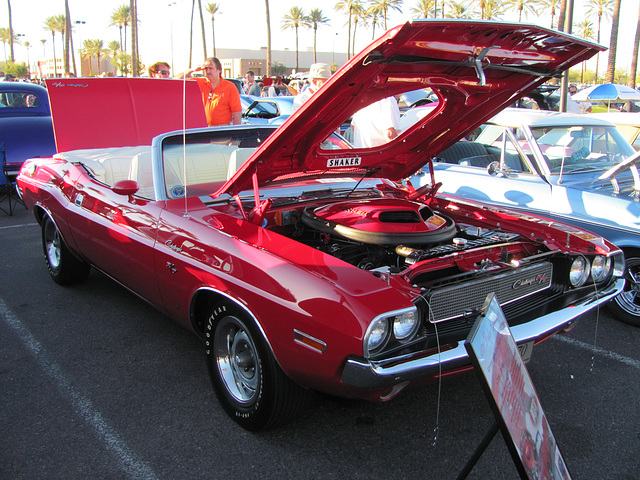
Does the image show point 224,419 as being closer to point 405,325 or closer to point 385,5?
point 405,325

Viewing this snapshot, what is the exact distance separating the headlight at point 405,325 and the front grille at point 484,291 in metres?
0.08

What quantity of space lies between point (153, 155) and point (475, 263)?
6.78 feet

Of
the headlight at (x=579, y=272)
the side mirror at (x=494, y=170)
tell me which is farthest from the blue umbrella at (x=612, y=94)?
the headlight at (x=579, y=272)

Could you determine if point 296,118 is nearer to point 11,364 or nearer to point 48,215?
point 11,364

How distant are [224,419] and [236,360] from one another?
327 mm

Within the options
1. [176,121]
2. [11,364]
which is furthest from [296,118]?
[176,121]

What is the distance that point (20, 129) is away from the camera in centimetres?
802

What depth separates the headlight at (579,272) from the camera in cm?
299

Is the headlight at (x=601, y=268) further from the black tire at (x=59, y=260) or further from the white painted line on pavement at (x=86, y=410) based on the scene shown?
the black tire at (x=59, y=260)

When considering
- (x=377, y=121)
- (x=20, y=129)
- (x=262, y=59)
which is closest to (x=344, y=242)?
(x=377, y=121)

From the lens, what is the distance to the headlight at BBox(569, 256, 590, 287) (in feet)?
9.81

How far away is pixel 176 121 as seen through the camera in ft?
19.3

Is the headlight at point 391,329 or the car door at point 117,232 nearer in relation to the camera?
the headlight at point 391,329

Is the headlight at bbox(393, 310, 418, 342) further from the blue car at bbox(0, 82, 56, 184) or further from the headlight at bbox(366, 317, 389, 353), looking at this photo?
the blue car at bbox(0, 82, 56, 184)
